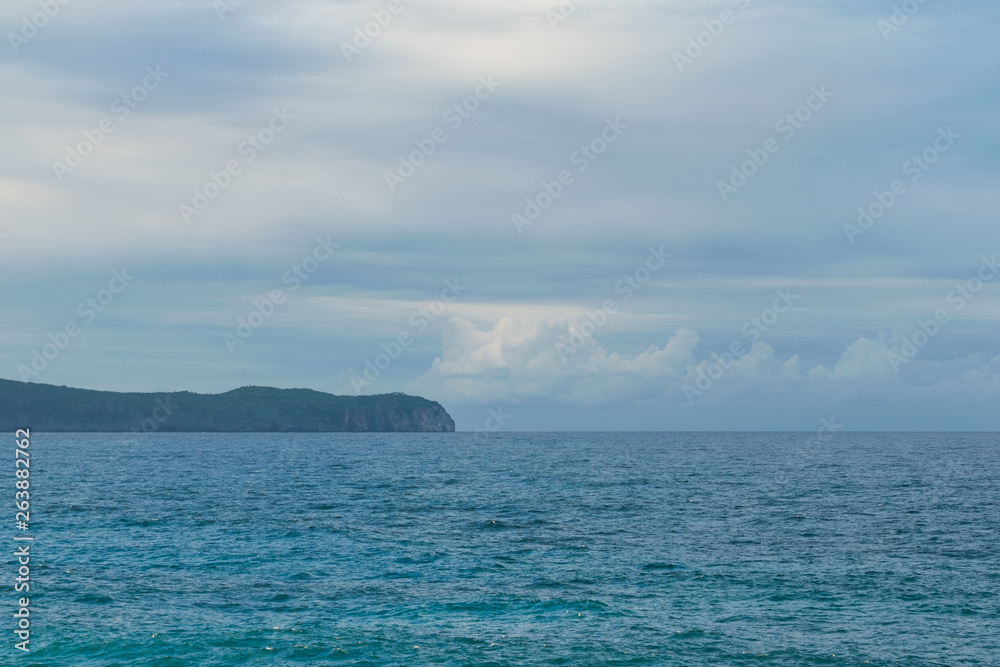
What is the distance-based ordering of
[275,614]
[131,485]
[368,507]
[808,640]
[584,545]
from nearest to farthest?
[808,640]
[275,614]
[584,545]
[368,507]
[131,485]

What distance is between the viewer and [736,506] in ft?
270

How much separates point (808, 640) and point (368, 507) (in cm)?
5253

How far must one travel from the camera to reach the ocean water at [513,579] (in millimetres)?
35938

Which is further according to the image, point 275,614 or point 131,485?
point 131,485

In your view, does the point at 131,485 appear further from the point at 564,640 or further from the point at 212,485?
the point at 564,640

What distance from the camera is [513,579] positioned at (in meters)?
48.1

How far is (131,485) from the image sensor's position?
346 ft

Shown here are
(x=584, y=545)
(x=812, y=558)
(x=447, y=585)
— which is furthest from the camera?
(x=584, y=545)

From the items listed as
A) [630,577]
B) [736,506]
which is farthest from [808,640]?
[736,506]

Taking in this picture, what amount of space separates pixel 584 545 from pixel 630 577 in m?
10.6

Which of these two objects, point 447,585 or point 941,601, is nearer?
point 941,601

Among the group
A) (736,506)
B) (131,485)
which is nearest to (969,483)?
(736,506)

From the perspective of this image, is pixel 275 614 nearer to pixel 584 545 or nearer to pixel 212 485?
pixel 584 545

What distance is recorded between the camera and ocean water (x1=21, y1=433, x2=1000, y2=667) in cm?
3594
